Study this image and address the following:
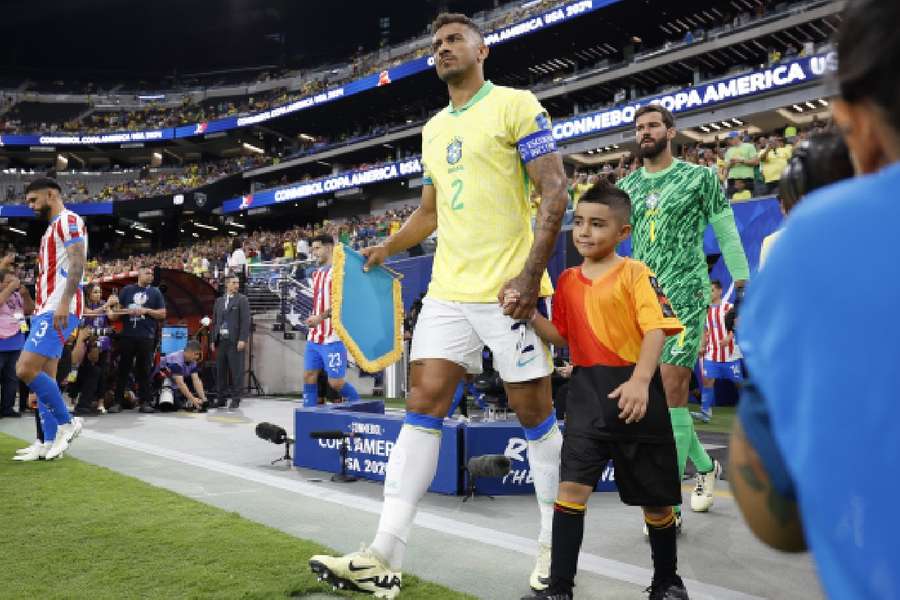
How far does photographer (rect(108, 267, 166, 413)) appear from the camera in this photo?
1039 cm

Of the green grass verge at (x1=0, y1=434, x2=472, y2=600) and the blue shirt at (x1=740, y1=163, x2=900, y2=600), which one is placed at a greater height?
the blue shirt at (x1=740, y1=163, x2=900, y2=600)

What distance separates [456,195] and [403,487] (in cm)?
120

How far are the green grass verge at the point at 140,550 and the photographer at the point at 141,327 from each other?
19.8ft

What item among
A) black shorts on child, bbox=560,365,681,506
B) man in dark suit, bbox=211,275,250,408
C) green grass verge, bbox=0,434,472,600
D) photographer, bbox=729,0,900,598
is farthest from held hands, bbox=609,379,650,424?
man in dark suit, bbox=211,275,250,408

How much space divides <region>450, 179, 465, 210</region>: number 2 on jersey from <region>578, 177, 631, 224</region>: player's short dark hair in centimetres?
52

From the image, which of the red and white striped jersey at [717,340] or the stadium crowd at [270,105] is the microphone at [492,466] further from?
the stadium crowd at [270,105]

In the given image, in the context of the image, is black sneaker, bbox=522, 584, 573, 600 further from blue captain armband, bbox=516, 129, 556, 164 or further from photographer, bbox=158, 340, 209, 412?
photographer, bbox=158, 340, 209, 412

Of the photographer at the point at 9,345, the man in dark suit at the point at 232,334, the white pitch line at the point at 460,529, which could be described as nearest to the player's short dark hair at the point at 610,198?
the white pitch line at the point at 460,529

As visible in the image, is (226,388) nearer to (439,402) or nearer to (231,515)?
(231,515)

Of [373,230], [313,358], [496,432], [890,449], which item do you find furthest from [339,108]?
[890,449]

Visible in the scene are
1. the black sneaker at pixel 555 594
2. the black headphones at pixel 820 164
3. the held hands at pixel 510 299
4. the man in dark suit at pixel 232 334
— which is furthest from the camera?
the man in dark suit at pixel 232 334

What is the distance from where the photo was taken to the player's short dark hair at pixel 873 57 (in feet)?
2.22

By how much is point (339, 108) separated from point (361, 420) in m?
39.0

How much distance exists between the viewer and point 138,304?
10.4 m
